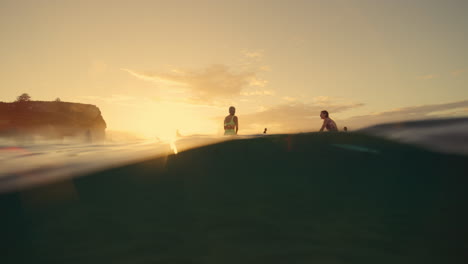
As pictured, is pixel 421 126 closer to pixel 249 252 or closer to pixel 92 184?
pixel 249 252

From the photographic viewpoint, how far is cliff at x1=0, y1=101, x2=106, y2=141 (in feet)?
209

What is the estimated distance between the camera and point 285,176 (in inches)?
205

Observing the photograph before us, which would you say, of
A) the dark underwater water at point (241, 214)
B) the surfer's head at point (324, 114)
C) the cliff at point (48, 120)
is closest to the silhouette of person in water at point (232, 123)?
the surfer's head at point (324, 114)

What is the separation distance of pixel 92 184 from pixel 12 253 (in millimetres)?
2487

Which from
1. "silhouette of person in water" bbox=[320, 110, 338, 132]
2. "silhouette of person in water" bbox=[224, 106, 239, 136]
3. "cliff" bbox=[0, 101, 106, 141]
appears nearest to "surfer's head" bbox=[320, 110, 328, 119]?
"silhouette of person in water" bbox=[320, 110, 338, 132]

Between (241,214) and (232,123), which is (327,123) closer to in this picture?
(232,123)

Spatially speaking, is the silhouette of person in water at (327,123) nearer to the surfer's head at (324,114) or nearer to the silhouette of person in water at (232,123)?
the surfer's head at (324,114)

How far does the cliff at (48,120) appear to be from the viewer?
6375cm

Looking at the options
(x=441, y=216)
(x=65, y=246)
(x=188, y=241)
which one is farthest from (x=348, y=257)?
(x=65, y=246)

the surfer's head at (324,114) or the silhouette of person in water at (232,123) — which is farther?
the silhouette of person in water at (232,123)

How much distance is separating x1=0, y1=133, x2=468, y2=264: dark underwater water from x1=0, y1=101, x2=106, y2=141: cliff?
233ft

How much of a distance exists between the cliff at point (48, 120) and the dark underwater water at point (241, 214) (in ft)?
233

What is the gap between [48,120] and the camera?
2709 inches

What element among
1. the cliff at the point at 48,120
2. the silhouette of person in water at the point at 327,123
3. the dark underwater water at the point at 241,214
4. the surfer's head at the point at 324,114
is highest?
the cliff at the point at 48,120
